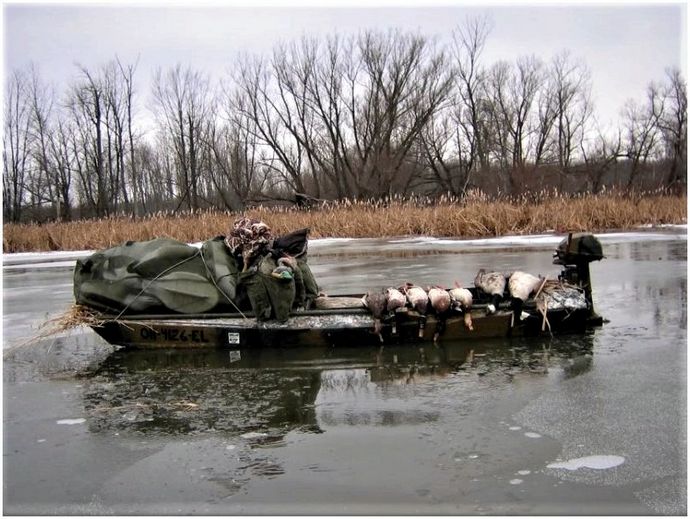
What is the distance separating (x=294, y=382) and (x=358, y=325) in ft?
3.15

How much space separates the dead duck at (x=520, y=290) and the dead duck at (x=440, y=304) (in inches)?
22.4

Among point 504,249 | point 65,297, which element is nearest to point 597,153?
point 504,249

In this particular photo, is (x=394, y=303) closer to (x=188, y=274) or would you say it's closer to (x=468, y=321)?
(x=468, y=321)

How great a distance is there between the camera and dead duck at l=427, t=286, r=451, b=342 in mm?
5719

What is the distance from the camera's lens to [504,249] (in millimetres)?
14625

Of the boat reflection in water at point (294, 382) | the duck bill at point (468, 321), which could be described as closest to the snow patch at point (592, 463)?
the boat reflection in water at point (294, 382)

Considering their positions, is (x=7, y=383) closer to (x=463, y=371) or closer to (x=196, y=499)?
(x=196, y=499)

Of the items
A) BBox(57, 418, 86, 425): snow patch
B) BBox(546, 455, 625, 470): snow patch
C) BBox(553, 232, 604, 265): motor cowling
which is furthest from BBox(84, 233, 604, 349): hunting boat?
BBox(546, 455, 625, 470): snow patch

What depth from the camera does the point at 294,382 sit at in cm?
506

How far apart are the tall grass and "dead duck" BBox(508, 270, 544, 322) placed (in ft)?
43.3

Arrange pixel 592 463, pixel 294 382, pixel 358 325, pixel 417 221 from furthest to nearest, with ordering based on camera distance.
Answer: pixel 417 221, pixel 358 325, pixel 294 382, pixel 592 463

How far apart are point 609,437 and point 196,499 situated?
2134 millimetres

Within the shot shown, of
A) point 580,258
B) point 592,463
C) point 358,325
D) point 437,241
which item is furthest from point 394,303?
point 437,241

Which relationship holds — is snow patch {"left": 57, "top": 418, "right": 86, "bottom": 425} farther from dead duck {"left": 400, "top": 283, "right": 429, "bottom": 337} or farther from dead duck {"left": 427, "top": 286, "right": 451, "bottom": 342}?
A: dead duck {"left": 427, "top": 286, "right": 451, "bottom": 342}
